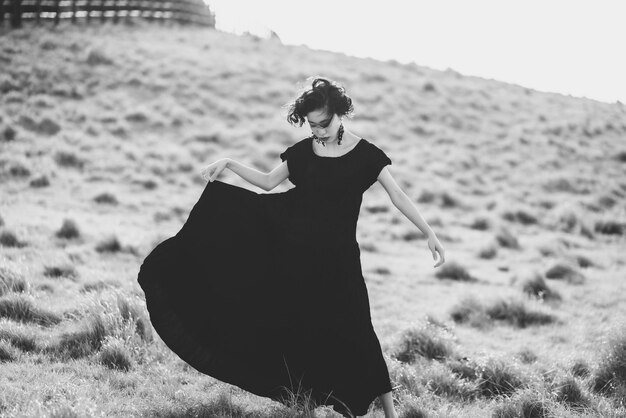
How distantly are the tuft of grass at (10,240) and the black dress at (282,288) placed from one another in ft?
13.5

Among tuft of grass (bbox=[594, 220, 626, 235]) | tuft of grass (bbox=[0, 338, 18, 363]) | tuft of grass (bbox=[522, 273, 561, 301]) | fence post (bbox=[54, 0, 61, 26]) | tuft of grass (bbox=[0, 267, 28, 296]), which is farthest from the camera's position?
fence post (bbox=[54, 0, 61, 26])

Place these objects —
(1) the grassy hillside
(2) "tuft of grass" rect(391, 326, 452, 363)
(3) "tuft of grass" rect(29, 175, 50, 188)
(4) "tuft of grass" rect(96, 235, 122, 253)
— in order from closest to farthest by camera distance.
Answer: (1) the grassy hillside
(2) "tuft of grass" rect(391, 326, 452, 363)
(4) "tuft of grass" rect(96, 235, 122, 253)
(3) "tuft of grass" rect(29, 175, 50, 188)

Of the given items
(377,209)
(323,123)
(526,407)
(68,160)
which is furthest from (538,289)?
(68,160)

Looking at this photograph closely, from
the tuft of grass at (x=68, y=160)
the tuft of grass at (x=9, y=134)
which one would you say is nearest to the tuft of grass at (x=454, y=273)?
the tuft of grass at (x=68, y=160)

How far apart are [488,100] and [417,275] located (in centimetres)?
1783

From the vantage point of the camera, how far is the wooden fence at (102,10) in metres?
23.1

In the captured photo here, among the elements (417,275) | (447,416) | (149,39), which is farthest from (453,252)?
(149,39)

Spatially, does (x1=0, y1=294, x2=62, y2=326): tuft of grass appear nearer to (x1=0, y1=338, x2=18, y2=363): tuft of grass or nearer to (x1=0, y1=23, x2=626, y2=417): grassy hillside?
(x1=0, y1=23, x2=626, y2=417): grassy hillside

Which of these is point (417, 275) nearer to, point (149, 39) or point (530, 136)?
point (530, 136)

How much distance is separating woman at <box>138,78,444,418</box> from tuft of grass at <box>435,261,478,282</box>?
5.17 meters

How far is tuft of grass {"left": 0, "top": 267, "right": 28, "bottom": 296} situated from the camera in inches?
202

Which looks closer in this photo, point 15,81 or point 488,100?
point 15,81

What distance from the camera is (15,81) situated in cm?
1658

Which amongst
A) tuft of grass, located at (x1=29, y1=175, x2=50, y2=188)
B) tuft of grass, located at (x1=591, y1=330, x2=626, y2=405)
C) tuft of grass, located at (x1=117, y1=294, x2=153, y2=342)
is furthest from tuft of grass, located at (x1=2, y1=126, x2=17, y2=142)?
tuft of grass, located at (x1=591, y1=330, x2=626, y2=405)
